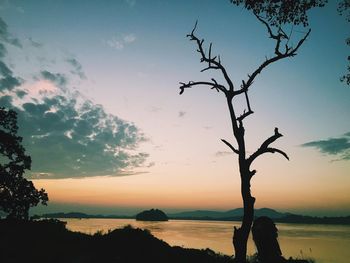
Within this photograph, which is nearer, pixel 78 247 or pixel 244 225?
pixel 244 225

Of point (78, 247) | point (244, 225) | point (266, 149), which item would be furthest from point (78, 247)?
point (266, 149)

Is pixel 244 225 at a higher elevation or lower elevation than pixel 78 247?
higher

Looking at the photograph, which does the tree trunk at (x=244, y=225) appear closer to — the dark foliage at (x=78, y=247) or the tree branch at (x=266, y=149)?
the tree branch at (x=266, y=149)

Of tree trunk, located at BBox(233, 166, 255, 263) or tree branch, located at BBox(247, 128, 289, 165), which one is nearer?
tree trunk, located at BBox(233, 166, 255, 263)

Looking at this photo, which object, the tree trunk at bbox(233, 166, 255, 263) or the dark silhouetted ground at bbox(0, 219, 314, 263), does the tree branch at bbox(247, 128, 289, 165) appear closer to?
the tree trunk at bbox(233, 166, 255, 263)

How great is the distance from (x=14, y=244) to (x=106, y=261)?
16.5 feet

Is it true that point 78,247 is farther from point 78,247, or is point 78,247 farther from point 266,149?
point 266,149

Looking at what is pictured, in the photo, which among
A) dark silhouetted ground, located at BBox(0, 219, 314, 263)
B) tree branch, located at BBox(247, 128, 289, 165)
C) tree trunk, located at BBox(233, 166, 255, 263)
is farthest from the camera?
dark silhouetted ground, located at BBox(0, 219, 314, 263)

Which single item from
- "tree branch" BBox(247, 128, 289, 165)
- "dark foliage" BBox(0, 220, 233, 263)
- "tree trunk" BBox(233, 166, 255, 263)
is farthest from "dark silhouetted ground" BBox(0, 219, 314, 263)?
"tree branch" BBox(247, 128, 289, 165)

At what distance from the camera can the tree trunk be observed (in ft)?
33.4

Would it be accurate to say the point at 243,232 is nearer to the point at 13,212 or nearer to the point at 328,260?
the point at 13,212

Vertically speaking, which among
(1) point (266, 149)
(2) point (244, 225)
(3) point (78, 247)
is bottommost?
(3) point (78, 247)

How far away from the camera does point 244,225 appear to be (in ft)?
34.6

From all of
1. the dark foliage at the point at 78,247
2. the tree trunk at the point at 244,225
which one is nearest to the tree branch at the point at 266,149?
the tree trunk at the point at 244,225
